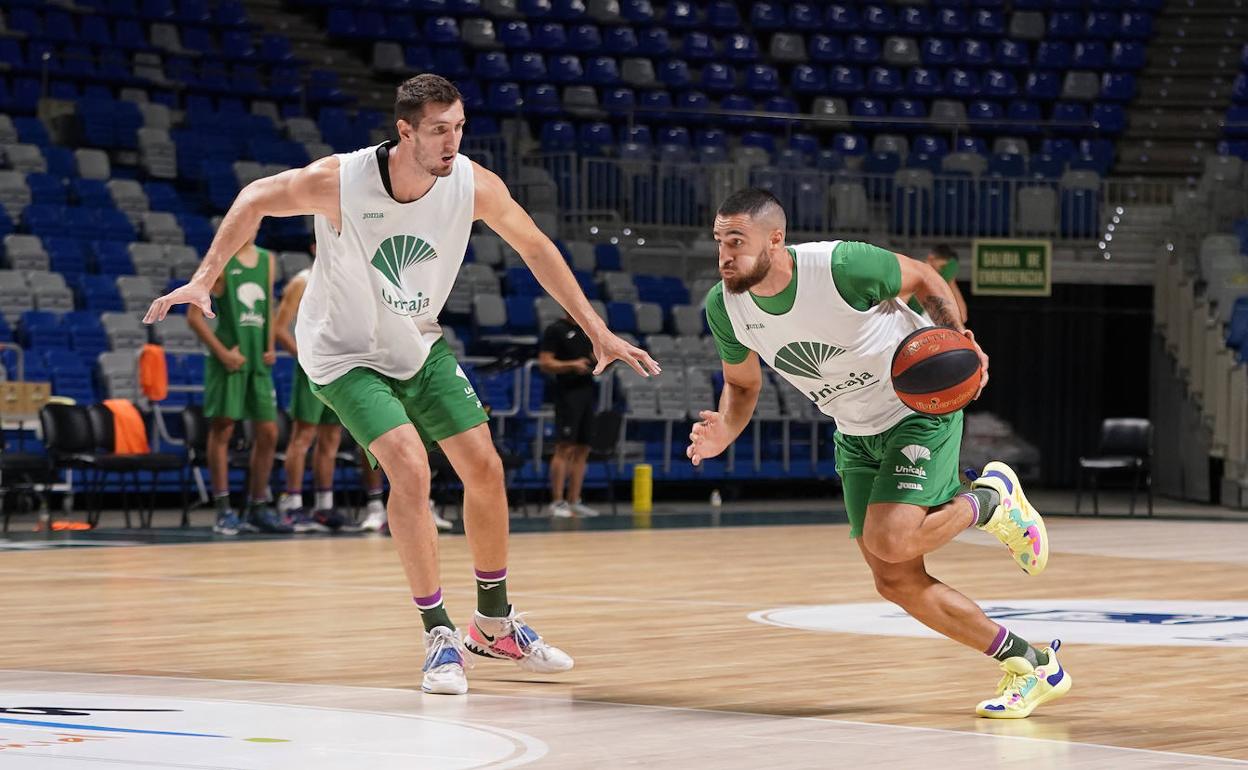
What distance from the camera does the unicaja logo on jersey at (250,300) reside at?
1207 cm

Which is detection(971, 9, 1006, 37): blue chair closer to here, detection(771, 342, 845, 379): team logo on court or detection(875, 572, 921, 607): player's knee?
detection(771, 342, 845, 379): team logo on court

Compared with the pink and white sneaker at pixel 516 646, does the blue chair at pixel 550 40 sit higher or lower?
higher

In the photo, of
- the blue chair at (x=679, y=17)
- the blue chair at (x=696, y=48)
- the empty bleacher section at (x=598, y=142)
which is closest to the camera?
the empty bleacher section at (x=598, y=142)

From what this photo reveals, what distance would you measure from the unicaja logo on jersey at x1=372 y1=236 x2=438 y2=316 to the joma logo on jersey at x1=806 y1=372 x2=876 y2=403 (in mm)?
1206

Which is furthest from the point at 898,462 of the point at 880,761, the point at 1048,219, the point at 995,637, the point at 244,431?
the point at 1048,219

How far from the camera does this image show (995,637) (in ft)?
17.3

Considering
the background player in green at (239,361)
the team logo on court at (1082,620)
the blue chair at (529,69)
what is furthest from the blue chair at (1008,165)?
the team logo on court at (1082,620)

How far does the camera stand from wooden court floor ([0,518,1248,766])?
17.4ft

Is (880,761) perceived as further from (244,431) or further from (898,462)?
(244,431)

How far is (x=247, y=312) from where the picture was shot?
12117 millimetres

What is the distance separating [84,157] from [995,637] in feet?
44.8

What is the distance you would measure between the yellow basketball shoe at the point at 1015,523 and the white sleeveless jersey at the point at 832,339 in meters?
0.43

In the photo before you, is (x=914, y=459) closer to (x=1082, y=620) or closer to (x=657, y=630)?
(x=657, y=630)

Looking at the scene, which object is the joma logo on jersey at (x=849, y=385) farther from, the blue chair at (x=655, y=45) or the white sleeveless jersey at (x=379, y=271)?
the blue chair at (x=655, y=45)
